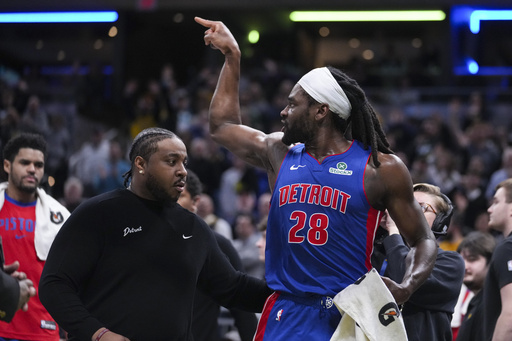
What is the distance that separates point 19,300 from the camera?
4.83m

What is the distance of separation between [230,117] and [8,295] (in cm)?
171

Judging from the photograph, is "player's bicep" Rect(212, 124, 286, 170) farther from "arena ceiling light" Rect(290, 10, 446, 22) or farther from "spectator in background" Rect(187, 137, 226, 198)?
"arena ceiling light" Rect(290, 10, 446, 22)

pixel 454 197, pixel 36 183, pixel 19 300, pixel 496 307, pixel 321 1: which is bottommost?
pixel 454 197

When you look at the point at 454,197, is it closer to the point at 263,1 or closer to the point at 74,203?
the point at 74,203

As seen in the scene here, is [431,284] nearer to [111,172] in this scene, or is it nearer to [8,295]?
[8,295]

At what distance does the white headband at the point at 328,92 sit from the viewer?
4141mm

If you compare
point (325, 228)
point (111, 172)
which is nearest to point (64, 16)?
point (111, 172)

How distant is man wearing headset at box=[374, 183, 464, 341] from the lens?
4.55 m

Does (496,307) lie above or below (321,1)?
below

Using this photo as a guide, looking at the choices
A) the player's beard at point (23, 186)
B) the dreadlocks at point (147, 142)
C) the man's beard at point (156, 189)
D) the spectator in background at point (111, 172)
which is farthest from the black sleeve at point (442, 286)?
the spectator in background at point (111, 172)

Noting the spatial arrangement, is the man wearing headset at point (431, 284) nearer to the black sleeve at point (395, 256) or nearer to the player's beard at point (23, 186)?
the black sleeve at point (395, 256)

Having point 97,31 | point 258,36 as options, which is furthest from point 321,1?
point 97,31

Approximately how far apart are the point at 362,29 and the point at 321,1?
3.50m

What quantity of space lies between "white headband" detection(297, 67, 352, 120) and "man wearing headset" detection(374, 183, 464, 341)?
2.91 feet
